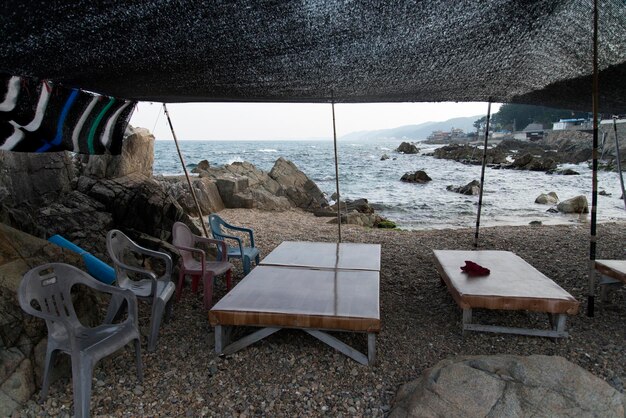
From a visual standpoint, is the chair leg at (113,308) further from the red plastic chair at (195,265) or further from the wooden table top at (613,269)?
the wooden table top at (613,269)

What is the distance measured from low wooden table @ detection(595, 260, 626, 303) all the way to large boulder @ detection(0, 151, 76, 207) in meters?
4.90

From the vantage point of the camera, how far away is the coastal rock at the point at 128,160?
5.05 metres

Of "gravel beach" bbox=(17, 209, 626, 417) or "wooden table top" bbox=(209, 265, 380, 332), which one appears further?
"wooden table top" bbox=(209, 265, 380, 332)

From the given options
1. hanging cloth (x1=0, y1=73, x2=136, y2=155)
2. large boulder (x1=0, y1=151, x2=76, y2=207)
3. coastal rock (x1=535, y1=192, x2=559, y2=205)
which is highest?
hanging cloth (x1=0, y1=73, x2=136, y2=155)

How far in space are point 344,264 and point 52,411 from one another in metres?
2.18

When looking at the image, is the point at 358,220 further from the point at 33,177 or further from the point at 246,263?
the point at 33,177

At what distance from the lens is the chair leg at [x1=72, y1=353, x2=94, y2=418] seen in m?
2.06

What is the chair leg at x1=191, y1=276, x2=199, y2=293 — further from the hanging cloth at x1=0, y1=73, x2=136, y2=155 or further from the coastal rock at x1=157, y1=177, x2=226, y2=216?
the coastal rock at x1=157, y1=177, x2=226, y2=216

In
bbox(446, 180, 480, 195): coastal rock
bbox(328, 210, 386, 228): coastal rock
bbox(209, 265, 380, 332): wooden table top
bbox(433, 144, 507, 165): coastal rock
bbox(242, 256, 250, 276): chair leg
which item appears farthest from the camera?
bbox(433, 144, 507, 165): coastal rock

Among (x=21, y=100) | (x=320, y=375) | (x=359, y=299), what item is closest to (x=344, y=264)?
(x=359, y=299)

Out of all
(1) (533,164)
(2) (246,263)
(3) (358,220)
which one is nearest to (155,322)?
(2) (246,263)

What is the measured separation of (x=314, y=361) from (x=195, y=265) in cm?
155

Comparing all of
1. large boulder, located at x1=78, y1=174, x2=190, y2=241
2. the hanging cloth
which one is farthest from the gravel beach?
the hanging cloth

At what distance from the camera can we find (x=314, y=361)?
2.69 metres
